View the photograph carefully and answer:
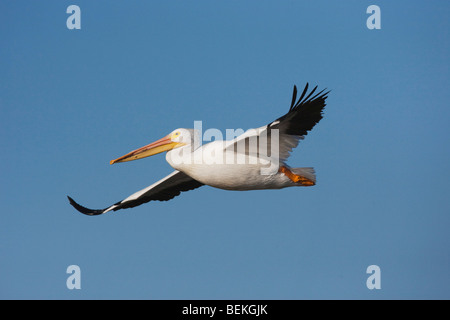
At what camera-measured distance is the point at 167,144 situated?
10.0 m

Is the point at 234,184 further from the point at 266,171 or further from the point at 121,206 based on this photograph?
the point at 121,206

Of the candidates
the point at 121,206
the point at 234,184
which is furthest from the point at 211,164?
the point at 121,206

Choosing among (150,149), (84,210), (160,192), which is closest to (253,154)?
(150,149)

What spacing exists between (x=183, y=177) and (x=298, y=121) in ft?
9.15

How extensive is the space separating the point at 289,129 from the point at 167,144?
1.99 metres

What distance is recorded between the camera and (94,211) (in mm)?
11523

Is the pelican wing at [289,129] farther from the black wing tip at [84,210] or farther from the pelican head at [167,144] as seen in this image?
the black wing tip at [84,210]

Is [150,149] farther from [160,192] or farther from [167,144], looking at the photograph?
[160,192]

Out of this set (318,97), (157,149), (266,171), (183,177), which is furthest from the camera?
(183,177)

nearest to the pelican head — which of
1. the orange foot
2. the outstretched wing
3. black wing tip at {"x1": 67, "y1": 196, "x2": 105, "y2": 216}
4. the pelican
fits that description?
the pelican

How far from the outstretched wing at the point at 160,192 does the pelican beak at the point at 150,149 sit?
79cm

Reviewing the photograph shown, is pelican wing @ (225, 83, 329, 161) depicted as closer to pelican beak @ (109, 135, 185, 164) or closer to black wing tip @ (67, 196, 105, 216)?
pelican beak @ (109, 135, 185, 164)

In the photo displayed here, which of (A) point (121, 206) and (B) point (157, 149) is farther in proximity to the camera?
(A) point (121, 206)

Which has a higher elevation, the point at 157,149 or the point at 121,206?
the point at 157,149
